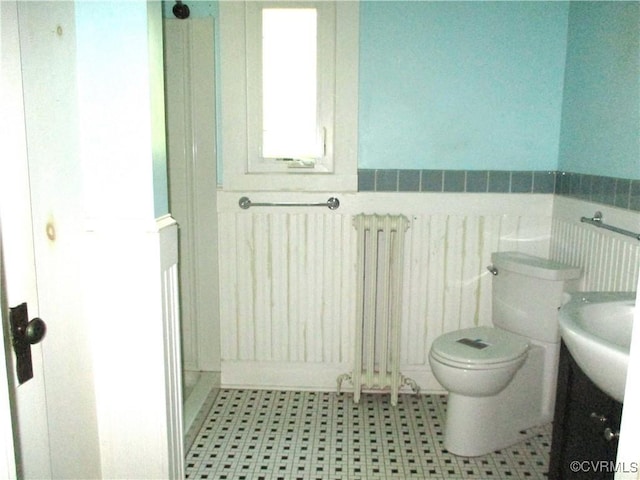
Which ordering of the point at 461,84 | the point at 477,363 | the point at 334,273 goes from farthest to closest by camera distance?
the point at 334,273, the point at 461,84, the point at 477,363

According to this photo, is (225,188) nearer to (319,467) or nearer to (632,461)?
(319,467)

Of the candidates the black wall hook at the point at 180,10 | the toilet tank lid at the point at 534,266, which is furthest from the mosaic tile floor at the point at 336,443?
the black wall hook at the point at 180,10

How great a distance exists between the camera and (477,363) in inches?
81.8

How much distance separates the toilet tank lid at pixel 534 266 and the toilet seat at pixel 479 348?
0.29 metres

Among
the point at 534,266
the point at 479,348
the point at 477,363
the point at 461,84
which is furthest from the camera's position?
the point at 461,84

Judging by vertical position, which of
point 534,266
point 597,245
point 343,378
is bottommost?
point 343,378

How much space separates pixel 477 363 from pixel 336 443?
71cm

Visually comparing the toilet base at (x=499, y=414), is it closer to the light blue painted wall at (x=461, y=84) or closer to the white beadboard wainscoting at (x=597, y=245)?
the white beadboard wainscoting at (x=597, y=245)

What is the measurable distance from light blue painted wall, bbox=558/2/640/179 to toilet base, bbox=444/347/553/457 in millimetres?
870

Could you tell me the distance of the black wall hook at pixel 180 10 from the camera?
253 centimetres

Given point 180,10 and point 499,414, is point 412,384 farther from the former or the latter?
point 180,10

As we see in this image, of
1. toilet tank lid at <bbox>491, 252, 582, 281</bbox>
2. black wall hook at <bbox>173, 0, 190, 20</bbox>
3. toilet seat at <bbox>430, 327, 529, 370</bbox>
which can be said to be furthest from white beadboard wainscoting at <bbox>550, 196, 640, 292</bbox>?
black wall hook at <bbox>173, 0, 190, 20</bbox>

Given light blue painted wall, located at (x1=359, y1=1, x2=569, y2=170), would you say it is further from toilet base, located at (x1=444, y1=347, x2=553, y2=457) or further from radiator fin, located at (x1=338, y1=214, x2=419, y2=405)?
toilet base, located at (x1=444, y1=347, x2=553, y2=457)

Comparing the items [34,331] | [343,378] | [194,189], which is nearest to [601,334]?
[34,331]
